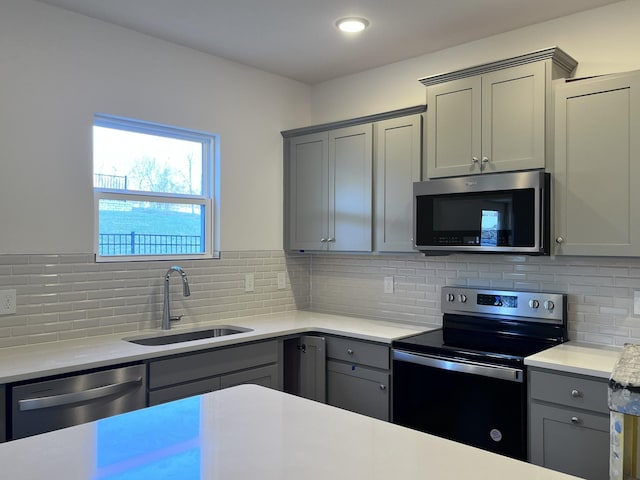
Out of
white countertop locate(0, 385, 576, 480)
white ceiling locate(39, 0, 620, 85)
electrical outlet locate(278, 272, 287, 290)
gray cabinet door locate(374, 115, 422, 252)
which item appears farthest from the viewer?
electrical outlet locate(278, 272, 287, 290)

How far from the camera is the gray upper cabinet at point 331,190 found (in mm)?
3490

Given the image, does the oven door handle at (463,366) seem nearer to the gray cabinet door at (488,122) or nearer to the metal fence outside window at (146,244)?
the gray cabinet door at (488,122)

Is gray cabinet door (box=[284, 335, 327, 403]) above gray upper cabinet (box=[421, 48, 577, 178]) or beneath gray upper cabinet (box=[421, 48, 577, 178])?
beneath

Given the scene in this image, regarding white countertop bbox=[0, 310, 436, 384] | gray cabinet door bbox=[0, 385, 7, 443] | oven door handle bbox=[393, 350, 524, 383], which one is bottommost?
gray cabinet door bbox=[0, 385, 7, 443]

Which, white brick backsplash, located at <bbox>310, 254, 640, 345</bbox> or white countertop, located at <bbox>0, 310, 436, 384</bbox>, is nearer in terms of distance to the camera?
white countertop, located at <bbox>0, 310, 436, 384</bbox>

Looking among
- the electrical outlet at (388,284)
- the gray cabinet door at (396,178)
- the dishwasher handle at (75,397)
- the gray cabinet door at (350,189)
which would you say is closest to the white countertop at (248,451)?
the dishwasher handle at (75,397)

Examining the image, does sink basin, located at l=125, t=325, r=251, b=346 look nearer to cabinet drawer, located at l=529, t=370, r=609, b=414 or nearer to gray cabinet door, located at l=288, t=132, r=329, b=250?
gray cabinet door, located at l=288, t=132, r=329, b=250

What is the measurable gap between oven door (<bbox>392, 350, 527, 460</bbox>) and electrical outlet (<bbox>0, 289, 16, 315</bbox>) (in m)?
1.97

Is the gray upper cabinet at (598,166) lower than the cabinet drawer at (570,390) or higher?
higher

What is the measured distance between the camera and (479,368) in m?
2.58

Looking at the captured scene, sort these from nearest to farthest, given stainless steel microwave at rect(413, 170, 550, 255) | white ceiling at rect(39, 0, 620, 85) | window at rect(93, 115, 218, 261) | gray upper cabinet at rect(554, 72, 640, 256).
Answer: gray upper cabinet at rect(554, 72, 640, 256) < stainless steel microwave at rect(413, 170, 550, 255) < white ceiling at rect(39, 0, 620, 85) < window at rect(93, 115, 218, 261)

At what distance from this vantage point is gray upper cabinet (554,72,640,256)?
2.41m

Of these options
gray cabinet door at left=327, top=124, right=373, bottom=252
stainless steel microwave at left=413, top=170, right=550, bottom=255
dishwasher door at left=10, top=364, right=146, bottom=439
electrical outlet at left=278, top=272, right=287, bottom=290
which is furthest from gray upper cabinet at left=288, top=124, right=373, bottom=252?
dishwasher door at left=10, top=364, right=146, bottom=439

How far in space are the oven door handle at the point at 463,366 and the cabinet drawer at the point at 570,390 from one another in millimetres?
84
